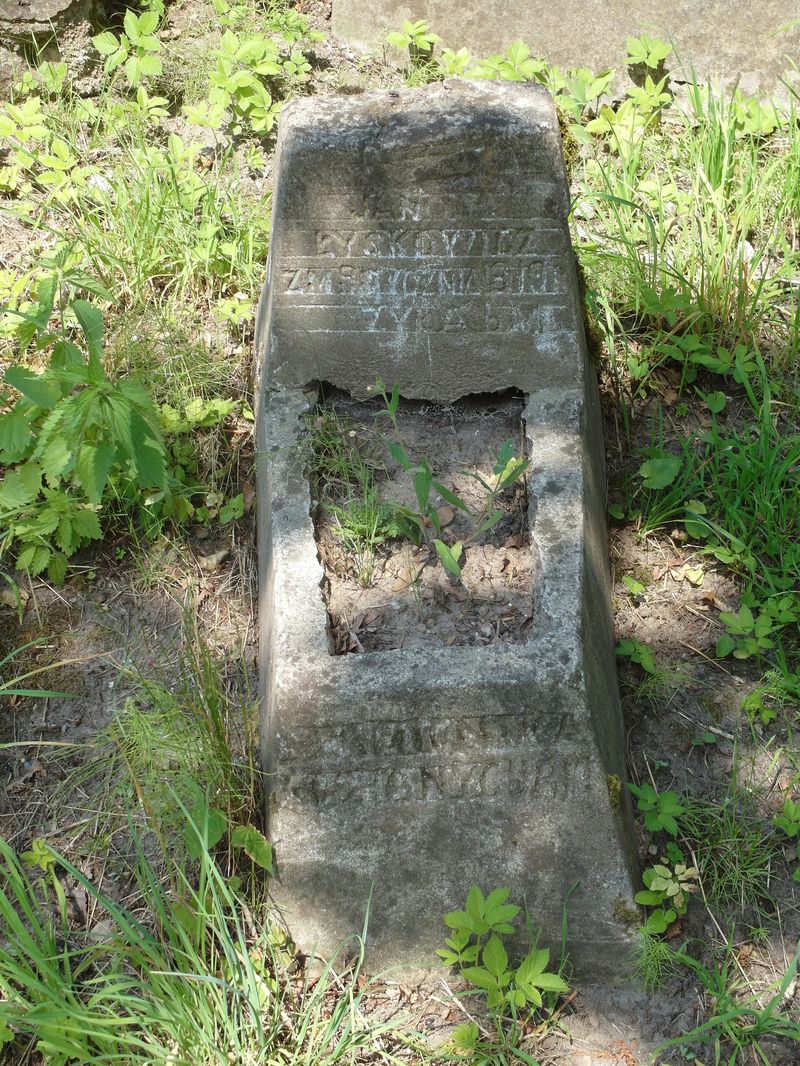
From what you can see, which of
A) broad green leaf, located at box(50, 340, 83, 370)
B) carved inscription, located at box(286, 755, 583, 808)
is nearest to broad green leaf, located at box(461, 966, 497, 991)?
carved inscription, located at box(286, 755, 583, 808)

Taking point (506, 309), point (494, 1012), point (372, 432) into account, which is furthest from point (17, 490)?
point (494, 1012)

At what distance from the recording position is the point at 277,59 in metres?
4.54

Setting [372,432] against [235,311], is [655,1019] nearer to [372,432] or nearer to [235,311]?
[372,432]

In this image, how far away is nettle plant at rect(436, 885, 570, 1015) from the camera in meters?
2.41

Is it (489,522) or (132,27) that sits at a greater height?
(132,27)

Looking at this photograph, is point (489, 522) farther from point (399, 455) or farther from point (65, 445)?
point (65, 445)

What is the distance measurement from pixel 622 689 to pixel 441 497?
74cm

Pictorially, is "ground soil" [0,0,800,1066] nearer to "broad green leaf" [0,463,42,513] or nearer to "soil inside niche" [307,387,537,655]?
"soil inside niche" [307,387,537,655]

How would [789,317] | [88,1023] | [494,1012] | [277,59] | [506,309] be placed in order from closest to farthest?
[88,1023]
[494,1012]
[506,309]
[789,317]
[277,59]

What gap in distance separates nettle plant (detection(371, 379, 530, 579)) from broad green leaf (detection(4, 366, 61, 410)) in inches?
32.7

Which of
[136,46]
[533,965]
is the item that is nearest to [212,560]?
[533,965]

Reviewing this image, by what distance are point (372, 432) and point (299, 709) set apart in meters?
0.91

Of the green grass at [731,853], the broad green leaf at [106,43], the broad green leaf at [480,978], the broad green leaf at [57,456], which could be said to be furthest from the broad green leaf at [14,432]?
the broad green leaf at [106,43]

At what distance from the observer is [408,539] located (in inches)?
113
